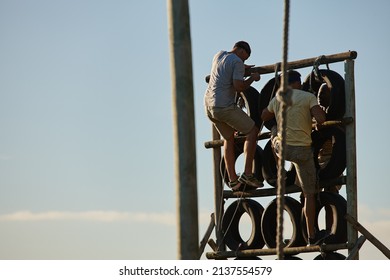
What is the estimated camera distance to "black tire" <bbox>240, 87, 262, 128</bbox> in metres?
16.0

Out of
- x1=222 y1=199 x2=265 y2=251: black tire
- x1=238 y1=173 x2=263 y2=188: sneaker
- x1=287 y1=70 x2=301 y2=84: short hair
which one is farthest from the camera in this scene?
x1=222 y1=199 x2=265 y2=251: black tire

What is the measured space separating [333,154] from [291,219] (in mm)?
1211

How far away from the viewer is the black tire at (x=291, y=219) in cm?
1544

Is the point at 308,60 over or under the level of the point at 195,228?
over

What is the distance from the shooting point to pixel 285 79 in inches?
388

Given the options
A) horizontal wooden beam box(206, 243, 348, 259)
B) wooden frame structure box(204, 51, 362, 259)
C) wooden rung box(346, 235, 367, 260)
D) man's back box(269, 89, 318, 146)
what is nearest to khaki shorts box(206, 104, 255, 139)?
wooden frame structure box(204, 51, 362, 259)

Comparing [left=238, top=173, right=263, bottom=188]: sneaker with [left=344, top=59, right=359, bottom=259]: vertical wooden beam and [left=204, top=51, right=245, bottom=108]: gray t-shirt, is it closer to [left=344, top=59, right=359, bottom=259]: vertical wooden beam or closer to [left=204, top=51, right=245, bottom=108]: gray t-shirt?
[left=204, top=51, right=245, bottom=108]: gray t-shirt

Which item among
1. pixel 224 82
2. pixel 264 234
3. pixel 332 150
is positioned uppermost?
pixel 224 82

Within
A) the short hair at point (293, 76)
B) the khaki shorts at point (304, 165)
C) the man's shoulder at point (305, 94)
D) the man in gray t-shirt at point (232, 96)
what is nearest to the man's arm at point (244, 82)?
the man in gray t-shirt at point (232, 96)

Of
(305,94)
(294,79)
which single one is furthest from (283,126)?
(294,79)

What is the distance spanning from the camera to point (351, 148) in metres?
15.0
